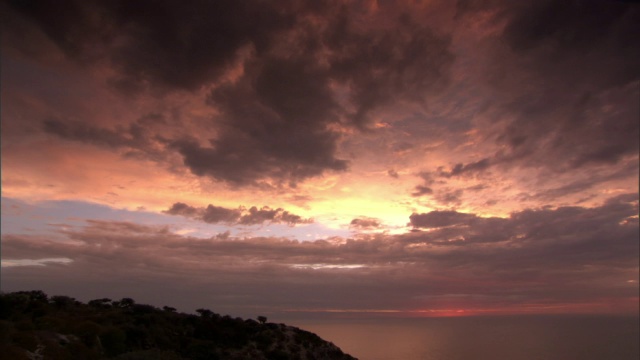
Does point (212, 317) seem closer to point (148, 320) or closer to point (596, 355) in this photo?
point (148, 320)

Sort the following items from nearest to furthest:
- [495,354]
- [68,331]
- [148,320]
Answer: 1. [68,331]
2. [148,320]
3. [495,354]

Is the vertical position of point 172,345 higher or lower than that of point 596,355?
higher

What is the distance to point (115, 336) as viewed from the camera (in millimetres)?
29250

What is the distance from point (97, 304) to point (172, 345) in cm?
1848

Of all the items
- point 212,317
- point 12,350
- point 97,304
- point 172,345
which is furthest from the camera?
point 212,317

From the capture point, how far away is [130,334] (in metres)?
33.0

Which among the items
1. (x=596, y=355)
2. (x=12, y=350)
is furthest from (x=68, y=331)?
(x=596, y=355)

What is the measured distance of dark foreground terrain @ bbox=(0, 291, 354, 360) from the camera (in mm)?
23609

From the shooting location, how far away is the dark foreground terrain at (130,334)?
77.5 feet

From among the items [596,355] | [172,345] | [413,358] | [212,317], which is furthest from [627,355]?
[172,345]

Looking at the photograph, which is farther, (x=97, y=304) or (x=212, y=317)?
(x=212, y=317)

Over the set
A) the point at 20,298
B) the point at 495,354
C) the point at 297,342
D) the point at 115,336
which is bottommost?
the point at 495,354

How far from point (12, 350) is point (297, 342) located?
117ft

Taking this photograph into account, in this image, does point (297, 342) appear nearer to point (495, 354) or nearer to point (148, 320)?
point (148, 320)
